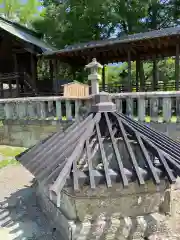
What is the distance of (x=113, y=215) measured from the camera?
2990 millimetres

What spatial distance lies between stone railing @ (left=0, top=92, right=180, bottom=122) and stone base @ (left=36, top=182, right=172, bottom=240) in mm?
3021

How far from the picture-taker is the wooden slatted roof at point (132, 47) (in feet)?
35.9

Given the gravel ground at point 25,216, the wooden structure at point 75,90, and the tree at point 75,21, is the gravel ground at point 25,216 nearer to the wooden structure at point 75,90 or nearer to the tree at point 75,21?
the wooden structure at point 75,90

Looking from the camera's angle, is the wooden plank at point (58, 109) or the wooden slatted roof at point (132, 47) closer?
the wooden plank at point (58, 109)

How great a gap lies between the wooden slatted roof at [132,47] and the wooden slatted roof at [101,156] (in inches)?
334

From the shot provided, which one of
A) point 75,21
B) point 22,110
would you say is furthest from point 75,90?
point 75,21

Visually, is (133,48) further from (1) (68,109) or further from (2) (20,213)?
(2) (20,213)

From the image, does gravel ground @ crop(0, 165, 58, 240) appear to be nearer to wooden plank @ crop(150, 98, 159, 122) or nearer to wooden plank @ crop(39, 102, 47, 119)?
wooden plank @ crop(39, 102, 47, 119)

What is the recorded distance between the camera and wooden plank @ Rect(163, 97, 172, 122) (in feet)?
18.6

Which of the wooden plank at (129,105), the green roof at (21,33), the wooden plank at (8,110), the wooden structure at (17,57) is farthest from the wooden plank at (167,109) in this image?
the wooden structure at (17,57)

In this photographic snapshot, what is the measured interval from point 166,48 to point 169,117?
8.86 m

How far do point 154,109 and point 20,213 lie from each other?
3845 millimetres

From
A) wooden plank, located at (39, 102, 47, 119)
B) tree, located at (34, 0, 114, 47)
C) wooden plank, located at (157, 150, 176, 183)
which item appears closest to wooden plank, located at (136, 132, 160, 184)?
wooden plank, located at (157, 150, 176, 183)

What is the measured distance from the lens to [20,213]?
3.80m
